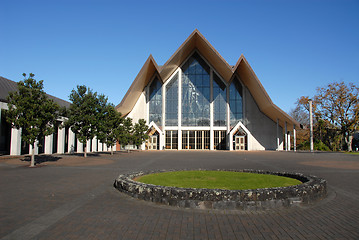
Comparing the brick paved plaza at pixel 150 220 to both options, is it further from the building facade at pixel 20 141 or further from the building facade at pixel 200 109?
the building facade at pixel 200 109

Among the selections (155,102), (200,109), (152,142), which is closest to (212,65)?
(200,109)

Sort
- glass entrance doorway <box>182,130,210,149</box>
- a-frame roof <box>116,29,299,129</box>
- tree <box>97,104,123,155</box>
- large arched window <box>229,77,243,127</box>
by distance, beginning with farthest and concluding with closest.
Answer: glass entrance doorway <box>182,130,210,149</box>
large arched window <box>229,77,243,127</box>
a-frame roof <box>116,29,299,129</box>
tree <box>97,104,123,155</box>

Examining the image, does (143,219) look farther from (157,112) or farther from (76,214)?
(157,112)

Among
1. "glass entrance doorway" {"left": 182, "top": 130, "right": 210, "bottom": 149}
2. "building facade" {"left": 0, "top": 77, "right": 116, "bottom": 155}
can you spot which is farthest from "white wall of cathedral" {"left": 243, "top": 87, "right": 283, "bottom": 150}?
"building facade" {"left": 0, "top": 77, "right": 116, "bottom": 155}

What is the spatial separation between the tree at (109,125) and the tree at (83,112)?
122 centimetres

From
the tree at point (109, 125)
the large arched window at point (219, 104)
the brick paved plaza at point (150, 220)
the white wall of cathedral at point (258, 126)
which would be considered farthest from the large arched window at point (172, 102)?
the brick paved plaza at point (150, 220)

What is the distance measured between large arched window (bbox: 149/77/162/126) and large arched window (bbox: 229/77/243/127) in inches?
502

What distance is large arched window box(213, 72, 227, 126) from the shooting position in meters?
43.3

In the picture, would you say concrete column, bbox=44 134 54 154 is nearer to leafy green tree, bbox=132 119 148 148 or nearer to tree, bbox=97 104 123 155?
tree, bbox=97 104 123 155

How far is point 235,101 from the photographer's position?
43531 mm

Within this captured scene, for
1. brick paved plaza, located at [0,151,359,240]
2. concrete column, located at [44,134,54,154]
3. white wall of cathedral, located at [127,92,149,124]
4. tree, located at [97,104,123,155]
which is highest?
white wall of cathedral, located at [127,92,149,124]

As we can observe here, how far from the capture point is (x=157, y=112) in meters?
44.1

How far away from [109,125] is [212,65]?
24187mm

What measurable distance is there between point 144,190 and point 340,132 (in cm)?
4934
